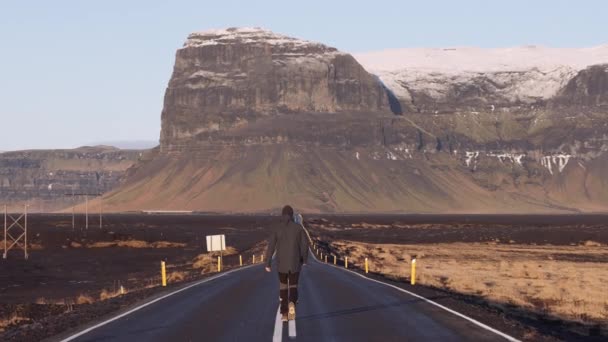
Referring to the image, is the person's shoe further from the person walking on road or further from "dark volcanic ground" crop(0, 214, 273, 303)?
"dark volcanic ground" crop(0, 214, 273, 303)

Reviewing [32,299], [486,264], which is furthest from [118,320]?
[486,264]

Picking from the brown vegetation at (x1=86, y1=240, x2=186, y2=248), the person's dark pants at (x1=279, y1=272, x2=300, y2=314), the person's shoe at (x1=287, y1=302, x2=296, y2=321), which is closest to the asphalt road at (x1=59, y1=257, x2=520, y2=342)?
the person's shoe at (x1=287, y1=302, x2=296, y2=321)

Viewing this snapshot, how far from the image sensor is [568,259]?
7250 cm

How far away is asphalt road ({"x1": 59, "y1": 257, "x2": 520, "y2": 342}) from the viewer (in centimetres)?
1923

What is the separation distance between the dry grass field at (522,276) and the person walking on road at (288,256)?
35.9 ft

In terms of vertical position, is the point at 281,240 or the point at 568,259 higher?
the point at 281,240

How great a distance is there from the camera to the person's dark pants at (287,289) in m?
20.7

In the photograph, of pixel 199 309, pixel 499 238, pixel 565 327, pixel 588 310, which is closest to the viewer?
pixel 199 309

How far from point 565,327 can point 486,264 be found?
36546 millimetres

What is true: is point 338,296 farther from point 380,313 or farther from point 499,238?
point 499,238

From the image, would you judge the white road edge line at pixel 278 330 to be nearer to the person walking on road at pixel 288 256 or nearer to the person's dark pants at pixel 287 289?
the person walking on road at pixel 288 256

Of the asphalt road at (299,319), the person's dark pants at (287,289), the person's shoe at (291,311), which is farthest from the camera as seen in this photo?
the person's dark pants at (287,289)

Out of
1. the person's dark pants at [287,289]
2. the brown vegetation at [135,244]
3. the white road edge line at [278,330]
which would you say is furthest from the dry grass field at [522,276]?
the brown vegetation at [135,244]

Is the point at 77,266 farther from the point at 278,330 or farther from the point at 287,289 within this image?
the point at 278,330
